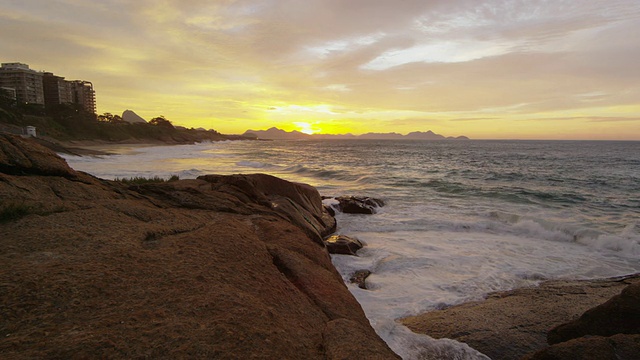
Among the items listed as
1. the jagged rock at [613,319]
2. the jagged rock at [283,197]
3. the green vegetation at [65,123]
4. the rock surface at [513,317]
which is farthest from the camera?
the green vegetation at [65,123]

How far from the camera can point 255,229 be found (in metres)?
6.05

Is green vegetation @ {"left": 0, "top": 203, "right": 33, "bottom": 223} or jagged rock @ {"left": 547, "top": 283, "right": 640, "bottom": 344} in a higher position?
green vegetation @ {"left": 0, "top": 203, "right": 33, "bottom": 223}

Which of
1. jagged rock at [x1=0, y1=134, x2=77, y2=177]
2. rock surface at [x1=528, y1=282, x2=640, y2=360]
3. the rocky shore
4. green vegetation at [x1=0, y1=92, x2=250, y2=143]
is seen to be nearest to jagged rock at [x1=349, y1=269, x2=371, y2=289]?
the rocky shore

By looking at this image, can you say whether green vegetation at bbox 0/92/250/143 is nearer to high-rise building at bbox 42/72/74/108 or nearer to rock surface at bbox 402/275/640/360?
high-rise building at bbox 42/72/74/108

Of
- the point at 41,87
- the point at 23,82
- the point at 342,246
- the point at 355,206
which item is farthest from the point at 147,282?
the point at 41,87

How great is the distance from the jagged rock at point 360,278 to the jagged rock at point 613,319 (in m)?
3.71

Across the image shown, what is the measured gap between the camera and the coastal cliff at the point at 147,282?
8.29 feet

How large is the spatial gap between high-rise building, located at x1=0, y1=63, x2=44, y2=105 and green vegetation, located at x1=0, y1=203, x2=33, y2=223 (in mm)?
125183

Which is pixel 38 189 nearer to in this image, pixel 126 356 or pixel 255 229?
pixel 255 229

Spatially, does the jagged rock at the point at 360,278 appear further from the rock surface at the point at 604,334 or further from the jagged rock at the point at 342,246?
the rock surface at the point at 604,334

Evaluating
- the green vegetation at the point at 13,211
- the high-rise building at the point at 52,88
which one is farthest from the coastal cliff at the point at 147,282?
the high-rise building at the point at 52,88

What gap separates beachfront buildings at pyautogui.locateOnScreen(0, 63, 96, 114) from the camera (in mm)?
99688

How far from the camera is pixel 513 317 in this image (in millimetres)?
5547

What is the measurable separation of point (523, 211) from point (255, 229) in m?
14.8
